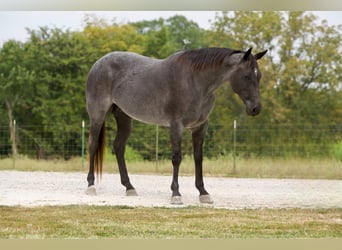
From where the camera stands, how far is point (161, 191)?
373 inches

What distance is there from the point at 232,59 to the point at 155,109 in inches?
49.0

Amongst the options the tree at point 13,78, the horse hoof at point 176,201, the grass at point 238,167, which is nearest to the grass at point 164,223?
the horse hoof at point 176,201

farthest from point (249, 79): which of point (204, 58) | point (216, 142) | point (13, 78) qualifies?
point (13, 78)

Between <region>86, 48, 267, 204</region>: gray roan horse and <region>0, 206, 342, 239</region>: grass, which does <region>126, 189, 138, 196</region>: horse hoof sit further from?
<region>0, 206, 342, 239</region>: grass

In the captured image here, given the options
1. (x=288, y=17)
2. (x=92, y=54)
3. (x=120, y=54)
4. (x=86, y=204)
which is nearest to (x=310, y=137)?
(x=288, y=17)

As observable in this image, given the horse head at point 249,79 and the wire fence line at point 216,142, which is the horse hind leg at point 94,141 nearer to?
the horse head at point 249,79

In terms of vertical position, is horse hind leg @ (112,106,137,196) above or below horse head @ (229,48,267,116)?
below

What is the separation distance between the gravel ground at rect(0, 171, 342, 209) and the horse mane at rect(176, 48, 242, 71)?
1.76 meters

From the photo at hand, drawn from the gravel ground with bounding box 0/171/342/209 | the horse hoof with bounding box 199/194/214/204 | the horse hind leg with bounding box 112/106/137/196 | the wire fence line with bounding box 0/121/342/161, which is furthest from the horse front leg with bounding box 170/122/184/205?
the wire fence line with bounding box 0/121/342/161

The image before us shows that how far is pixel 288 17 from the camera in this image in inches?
745

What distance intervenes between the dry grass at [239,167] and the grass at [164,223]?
17.8 feet

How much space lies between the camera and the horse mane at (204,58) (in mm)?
7887

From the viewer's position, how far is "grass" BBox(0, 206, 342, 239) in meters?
5.78

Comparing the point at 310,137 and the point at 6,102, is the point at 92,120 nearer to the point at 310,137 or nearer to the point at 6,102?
the point at 310,137
